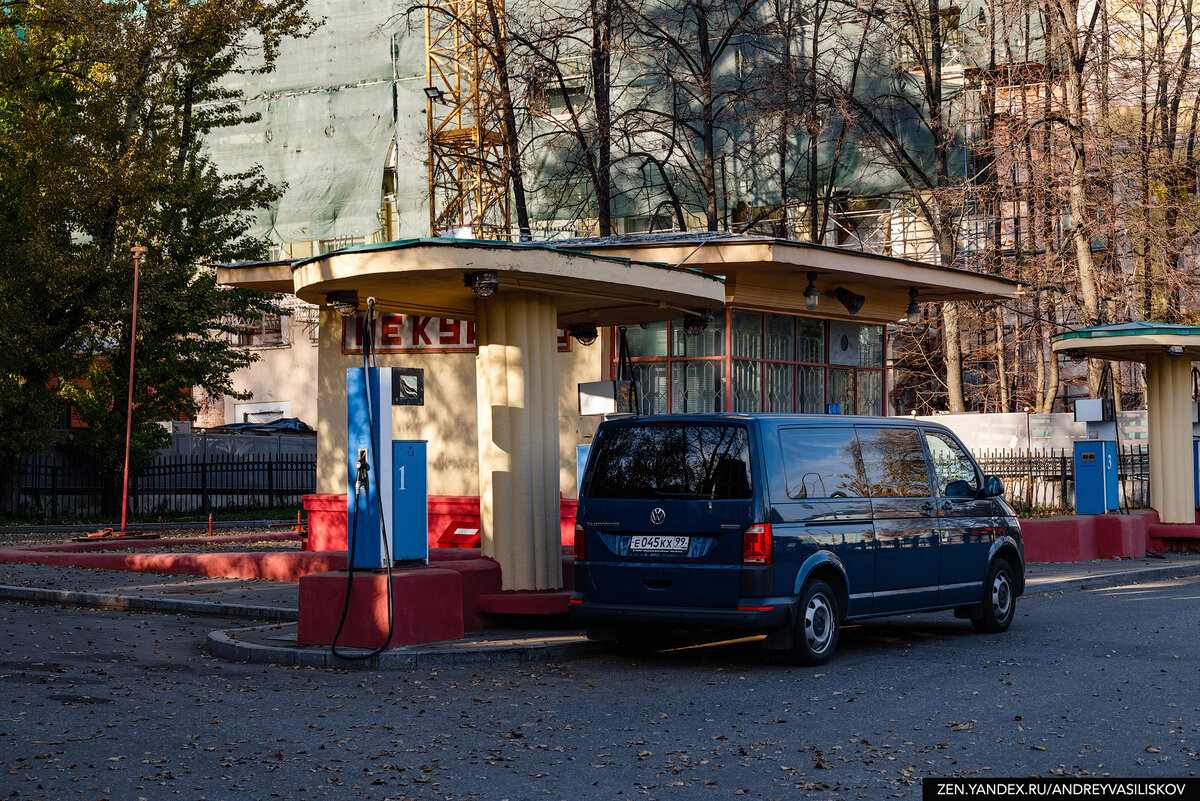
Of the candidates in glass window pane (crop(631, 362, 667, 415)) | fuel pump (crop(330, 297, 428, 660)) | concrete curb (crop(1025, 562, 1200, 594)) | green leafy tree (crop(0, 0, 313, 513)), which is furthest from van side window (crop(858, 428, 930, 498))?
green leafy tree (crop(0, 0, 313, 513))

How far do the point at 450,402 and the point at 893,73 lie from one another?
843 inches

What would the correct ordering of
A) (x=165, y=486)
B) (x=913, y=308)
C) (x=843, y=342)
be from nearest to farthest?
1. (x=913, y=308)
2. (x=843, y=342)
3. (x=165, y=486)

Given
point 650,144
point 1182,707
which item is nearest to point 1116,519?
point 1182,707

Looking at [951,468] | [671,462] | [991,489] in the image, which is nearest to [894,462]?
[951,468]

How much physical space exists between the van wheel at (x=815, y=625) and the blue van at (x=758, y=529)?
12mm

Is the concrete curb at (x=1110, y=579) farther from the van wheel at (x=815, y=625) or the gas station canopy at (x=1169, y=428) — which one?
the van wheel at (x=815, y=625)

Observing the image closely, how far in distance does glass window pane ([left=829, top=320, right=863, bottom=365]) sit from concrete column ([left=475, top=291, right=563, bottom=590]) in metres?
9.35

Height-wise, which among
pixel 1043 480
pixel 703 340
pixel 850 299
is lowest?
pixel 1043 480

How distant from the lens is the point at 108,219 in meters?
29.9

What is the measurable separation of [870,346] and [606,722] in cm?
1489

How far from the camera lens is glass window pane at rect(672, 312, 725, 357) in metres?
18.9

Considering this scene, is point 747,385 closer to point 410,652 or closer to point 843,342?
point 843,342

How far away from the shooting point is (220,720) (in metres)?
7.97

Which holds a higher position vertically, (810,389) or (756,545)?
(810,389)
